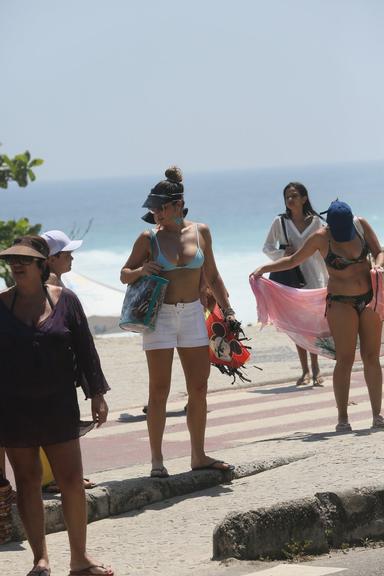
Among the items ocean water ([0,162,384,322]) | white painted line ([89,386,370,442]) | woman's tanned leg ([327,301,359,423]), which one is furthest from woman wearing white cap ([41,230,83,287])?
ocean water ([0,162,384,322])

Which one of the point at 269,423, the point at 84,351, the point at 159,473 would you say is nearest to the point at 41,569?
the point at 84,351

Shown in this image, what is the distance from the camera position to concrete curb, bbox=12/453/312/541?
848 centimetres

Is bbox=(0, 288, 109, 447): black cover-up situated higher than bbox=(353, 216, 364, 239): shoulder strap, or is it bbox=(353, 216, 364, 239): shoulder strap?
bbox=(353, 216, 364, 239): shoulder strap

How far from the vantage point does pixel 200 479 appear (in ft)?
30.9

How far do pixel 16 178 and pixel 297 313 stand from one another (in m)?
7.42

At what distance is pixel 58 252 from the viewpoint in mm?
9023

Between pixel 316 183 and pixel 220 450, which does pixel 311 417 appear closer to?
pixel 220 450

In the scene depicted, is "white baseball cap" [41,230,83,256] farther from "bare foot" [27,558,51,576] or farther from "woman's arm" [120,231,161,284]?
"bare foot" [27,558,51,576]

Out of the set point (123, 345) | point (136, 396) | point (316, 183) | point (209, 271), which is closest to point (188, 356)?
point (209, 271)

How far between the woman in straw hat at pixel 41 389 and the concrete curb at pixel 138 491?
82cm

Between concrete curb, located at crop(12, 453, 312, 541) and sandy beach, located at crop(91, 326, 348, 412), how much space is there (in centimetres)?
385

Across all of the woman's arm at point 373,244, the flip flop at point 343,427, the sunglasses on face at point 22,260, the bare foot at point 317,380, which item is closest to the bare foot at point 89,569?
the sunglasses on face at point 22,260

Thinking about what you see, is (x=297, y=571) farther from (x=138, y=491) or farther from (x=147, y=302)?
(x=147, y=302)

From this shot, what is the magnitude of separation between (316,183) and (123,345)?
162 m
